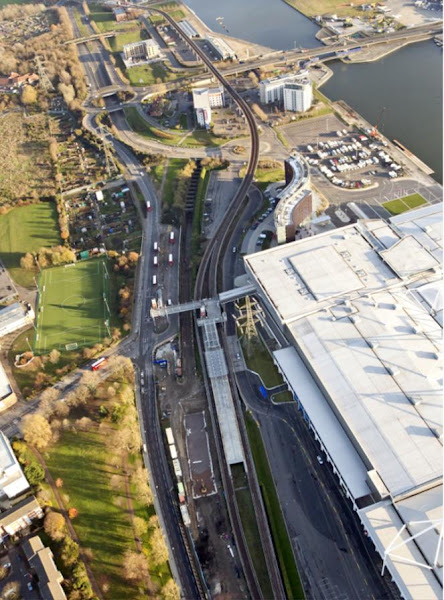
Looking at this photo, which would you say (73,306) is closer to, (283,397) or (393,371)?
(283,397)

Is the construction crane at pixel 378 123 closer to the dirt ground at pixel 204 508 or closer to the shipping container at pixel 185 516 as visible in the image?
the dirt ground at pixel 204 508

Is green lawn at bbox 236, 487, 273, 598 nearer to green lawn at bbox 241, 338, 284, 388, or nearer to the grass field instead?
green lawn at bbox 241, 338, 284, 388

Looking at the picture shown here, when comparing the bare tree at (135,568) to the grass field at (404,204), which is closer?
the bare tree at (135,568)

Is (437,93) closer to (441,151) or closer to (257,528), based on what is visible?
(441,151)

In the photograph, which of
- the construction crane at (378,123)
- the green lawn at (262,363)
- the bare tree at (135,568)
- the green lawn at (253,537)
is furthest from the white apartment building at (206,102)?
the bare tree at (135,568)

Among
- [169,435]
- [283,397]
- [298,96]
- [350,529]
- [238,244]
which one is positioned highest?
[298,96]

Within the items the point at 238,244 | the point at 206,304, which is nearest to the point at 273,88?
the point at 238,244

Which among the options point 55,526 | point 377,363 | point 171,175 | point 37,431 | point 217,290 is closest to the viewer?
point 55,526
